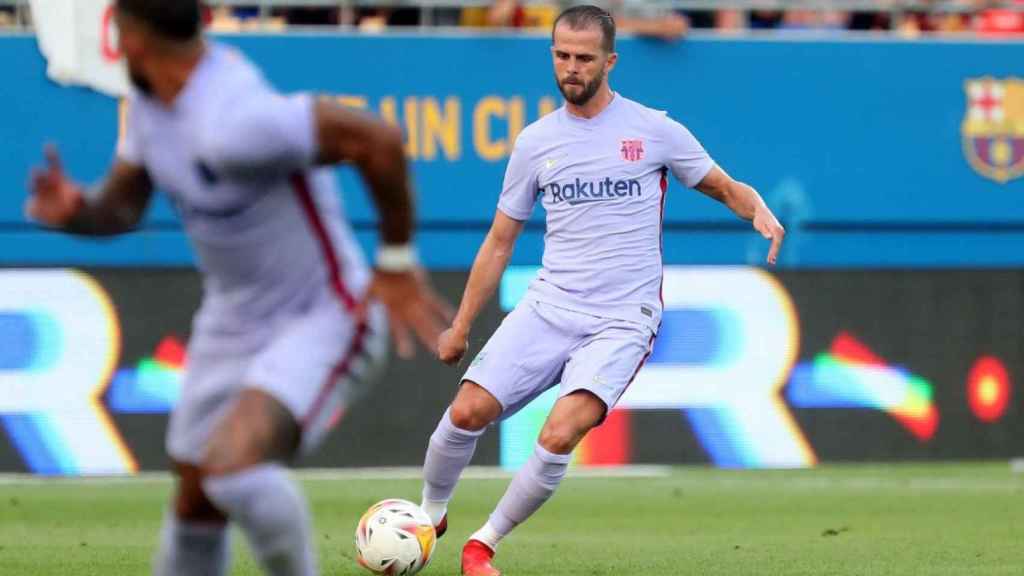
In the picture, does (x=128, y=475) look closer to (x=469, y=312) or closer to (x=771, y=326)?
(x=771, y=326)

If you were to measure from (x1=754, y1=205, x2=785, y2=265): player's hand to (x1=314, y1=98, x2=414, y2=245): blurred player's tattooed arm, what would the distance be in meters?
3.13

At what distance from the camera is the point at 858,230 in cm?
1864

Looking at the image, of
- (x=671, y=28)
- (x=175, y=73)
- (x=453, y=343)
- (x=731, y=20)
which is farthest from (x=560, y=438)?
(x=731, y=20)

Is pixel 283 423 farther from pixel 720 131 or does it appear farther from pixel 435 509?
pixel 720 131

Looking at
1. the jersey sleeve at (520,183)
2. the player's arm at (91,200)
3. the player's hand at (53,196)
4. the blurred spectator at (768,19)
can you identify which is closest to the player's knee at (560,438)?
the jersey sleeve at (520,183)

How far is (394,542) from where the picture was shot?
7977mm

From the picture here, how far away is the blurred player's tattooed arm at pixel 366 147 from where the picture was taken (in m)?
5.04

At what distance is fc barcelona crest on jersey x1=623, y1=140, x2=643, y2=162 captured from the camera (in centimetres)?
831

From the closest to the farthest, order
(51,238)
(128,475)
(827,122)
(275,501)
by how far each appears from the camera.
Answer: (275,501) < (128,475) < (51,238) < (827,122)

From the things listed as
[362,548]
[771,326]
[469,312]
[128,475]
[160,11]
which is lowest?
[128,475]

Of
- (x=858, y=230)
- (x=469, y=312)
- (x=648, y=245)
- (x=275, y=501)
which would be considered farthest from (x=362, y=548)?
(x=858, y=230)

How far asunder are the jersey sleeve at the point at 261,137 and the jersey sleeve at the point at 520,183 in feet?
11.1

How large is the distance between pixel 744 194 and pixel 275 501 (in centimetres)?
390

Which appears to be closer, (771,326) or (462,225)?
(771,326)
